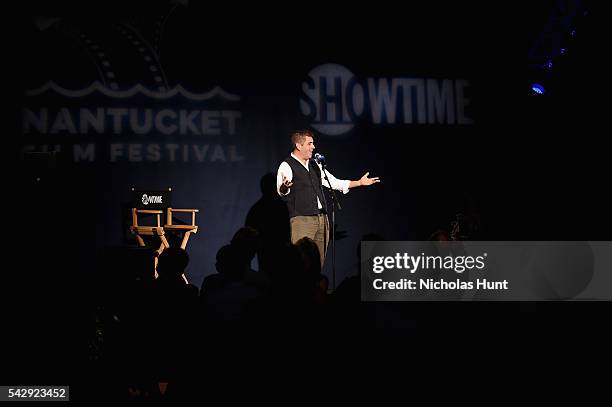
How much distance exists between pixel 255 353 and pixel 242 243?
2.81ft

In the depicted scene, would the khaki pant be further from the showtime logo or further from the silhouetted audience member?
the showtime logo

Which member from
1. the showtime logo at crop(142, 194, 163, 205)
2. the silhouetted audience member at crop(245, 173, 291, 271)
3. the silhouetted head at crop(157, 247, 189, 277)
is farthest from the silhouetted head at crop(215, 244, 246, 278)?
the silhouetted audience member at crop(245, 173, 291, 271)

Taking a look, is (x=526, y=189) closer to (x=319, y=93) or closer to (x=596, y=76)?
(x=596, y=76)

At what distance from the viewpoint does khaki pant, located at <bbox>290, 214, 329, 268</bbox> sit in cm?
480

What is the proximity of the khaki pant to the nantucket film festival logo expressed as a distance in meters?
1.27

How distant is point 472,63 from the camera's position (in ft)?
19.9

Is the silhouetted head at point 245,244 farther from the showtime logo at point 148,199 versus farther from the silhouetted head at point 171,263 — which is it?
the showtime logo at point 148,199

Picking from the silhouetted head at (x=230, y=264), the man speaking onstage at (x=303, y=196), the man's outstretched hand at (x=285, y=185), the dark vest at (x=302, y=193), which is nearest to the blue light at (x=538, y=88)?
the man speaking onstage at (x=303, y=196)

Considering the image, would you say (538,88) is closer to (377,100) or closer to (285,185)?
(377,100)

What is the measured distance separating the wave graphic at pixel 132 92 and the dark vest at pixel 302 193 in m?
1.27

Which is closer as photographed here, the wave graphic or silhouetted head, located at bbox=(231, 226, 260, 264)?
silhouetted head, located at bbox=(231, 226, 260, 264)

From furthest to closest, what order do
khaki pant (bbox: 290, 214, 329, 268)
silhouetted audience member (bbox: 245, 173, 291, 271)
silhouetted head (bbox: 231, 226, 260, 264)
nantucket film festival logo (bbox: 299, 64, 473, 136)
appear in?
nantucket film festival logo (bbox: 299, 64, 473, 136), silhouetted audience member (bbox: 245, 173, 291, 271), khaki pant (bbox: 290, 214, 329, 268), silhouetted head (bbox: 231, 226, 260, 264)

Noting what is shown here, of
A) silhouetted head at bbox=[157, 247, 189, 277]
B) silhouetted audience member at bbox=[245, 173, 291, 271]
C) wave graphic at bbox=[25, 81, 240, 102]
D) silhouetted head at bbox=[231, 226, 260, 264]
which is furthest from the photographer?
silhouetted audience member at bbox=[245, 173, 291, 271]

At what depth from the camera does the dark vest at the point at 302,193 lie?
15.8 ft
